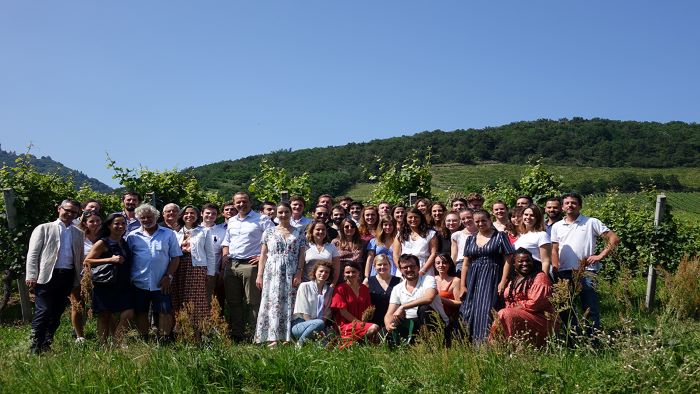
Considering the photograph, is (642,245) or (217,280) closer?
(217,280)

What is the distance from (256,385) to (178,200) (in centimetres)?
750

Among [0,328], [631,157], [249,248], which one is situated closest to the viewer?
[249,248]

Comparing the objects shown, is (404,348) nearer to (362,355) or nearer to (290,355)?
(362,355)

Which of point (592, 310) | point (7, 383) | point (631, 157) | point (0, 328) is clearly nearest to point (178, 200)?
point (0, 328)

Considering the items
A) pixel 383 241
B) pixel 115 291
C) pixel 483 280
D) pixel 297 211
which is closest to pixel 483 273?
pixel 483 280

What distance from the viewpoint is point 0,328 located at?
27.5 ft

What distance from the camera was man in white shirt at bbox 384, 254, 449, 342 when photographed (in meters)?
6.31

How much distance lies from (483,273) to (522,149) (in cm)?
5190

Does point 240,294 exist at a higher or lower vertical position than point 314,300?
lower

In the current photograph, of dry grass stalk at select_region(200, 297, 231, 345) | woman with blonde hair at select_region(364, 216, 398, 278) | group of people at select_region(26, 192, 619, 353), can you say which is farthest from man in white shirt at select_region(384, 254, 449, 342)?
dry grass stalk at select_region(200, 297, 231, 345)

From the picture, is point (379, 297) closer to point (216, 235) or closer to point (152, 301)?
point (216, 235)

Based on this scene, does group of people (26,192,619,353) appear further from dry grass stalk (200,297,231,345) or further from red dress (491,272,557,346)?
dry grass stalk (200,297,231,345)

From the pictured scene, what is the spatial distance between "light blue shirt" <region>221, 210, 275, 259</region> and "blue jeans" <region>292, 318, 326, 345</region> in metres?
1.37

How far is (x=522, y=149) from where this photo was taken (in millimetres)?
56188
